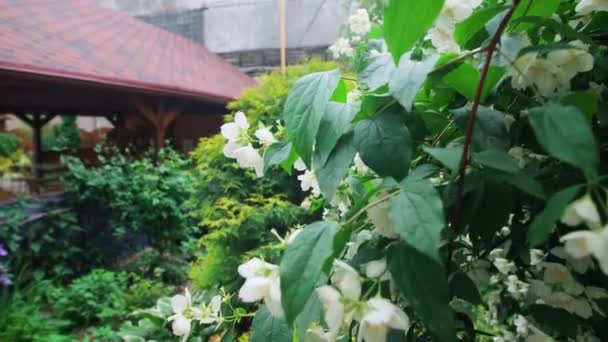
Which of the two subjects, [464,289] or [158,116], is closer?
[464,289]

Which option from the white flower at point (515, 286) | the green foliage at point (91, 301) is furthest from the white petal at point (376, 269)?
the green foliage at point (91, 301)

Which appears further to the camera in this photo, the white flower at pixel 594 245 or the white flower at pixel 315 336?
the white flower at pixel 315 336

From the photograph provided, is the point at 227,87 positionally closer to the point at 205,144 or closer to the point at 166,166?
the point at 166,166

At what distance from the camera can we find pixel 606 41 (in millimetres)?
457

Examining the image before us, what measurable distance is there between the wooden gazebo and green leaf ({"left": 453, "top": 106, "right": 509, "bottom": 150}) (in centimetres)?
277

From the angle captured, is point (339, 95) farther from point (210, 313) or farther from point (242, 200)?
point (242, 200)

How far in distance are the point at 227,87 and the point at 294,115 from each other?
4.87m

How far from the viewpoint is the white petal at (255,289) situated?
37 centimetres

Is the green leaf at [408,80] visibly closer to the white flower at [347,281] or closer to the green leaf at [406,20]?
the green leaf at [406,20]

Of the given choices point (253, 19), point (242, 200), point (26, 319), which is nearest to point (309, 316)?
point (242, 200)

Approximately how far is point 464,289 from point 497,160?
17 cm

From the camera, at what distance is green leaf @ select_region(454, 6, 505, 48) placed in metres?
0.38

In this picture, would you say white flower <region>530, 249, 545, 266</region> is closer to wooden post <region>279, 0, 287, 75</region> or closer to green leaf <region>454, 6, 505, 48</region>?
green leaf <region>454, 6, 505, 48</region>

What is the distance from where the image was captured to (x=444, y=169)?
0.42 metres
